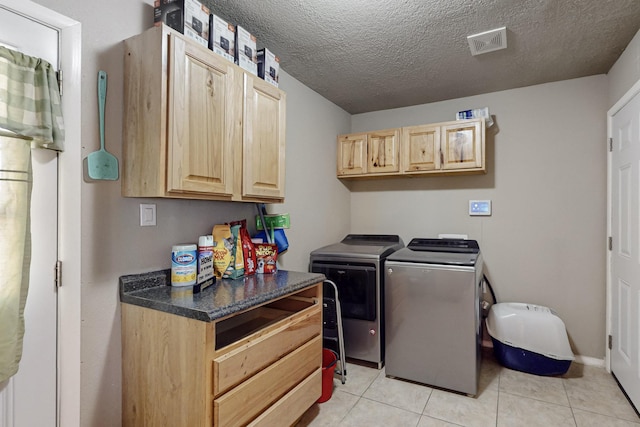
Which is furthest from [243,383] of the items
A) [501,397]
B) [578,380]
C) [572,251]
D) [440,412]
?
[572,251]

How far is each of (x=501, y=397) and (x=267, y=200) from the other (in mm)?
2069

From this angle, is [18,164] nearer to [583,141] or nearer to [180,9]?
[180,9]

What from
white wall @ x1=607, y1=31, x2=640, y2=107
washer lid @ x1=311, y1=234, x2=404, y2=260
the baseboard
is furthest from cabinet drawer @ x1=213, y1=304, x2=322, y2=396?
white wall @ x1=607, y1=31, x2=640, y2=107

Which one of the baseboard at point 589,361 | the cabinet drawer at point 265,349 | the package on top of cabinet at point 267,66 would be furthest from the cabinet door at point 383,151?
the baseboard at point 589,361

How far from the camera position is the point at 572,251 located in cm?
275

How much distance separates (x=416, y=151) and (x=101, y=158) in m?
2.45

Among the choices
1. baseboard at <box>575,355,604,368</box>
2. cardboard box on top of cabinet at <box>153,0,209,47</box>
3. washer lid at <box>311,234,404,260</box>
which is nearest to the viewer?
cardboard box on top of cabinet at <box>153,0,209,47</box>

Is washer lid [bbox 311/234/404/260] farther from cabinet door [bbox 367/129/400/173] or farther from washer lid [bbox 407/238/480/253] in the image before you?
cabinet door [bbox 367/129/400/173]

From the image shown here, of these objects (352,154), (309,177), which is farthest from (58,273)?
(352,154)

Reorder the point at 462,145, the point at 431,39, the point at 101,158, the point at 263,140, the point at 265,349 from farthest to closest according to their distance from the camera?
1. the point at 462,145
2. the point at 431,39
3. the point at 263,140
4. the point at 265,349
5. the point at 101,158

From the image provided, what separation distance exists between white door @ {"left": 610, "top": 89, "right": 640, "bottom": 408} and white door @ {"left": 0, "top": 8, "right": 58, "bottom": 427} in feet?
10.2

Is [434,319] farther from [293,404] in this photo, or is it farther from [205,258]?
[205,258]

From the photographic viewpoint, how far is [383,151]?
3148 millimetres

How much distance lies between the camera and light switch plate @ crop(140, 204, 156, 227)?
63.2 inches
